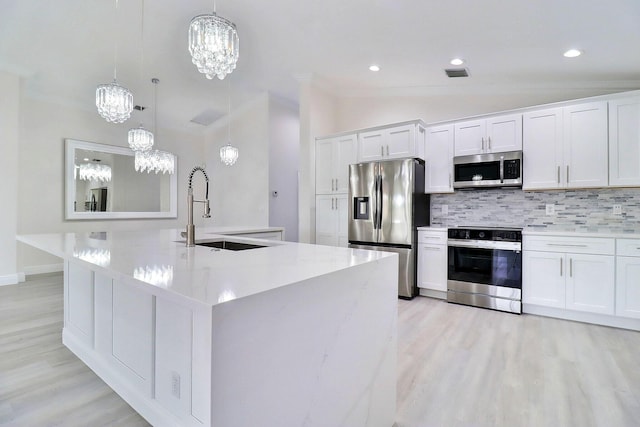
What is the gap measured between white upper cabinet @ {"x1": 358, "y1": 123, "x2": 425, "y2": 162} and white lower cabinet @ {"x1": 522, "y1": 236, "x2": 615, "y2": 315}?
1.67 meters

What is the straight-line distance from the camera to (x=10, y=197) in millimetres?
4199

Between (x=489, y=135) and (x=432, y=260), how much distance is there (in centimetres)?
166

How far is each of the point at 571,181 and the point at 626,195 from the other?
1.87ft

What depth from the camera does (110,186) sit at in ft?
18.7

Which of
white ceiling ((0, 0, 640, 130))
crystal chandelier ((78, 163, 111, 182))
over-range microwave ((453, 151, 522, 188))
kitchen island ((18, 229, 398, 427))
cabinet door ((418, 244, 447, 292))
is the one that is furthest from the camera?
crystal chandelier ((78, 163, 111, 182))

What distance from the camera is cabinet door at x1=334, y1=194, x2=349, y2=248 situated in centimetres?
448

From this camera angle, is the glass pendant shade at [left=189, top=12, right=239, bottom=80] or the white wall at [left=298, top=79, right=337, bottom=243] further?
the white wall at [left=298, top=79, right=337, bottom=243]

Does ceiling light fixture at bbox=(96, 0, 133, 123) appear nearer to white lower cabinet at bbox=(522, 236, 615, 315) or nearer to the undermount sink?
the undermount sink

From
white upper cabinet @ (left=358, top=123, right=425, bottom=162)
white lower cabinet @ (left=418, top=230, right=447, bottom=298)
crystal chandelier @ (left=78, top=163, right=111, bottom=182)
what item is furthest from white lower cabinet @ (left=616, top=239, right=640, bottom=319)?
crystal chandelier @ (left=78, top=163, right=111, bottom=182)

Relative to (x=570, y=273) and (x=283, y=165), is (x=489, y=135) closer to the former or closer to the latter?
(x=570, y=273)

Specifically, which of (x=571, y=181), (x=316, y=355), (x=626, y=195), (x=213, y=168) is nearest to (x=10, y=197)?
(x=213, y=168)

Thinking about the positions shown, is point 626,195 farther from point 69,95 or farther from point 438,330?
point 69,95

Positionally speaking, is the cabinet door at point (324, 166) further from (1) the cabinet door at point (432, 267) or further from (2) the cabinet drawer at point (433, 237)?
(1) the cabinet door at point (432, 267)

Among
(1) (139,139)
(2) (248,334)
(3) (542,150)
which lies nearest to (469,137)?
(3) (542,150)
